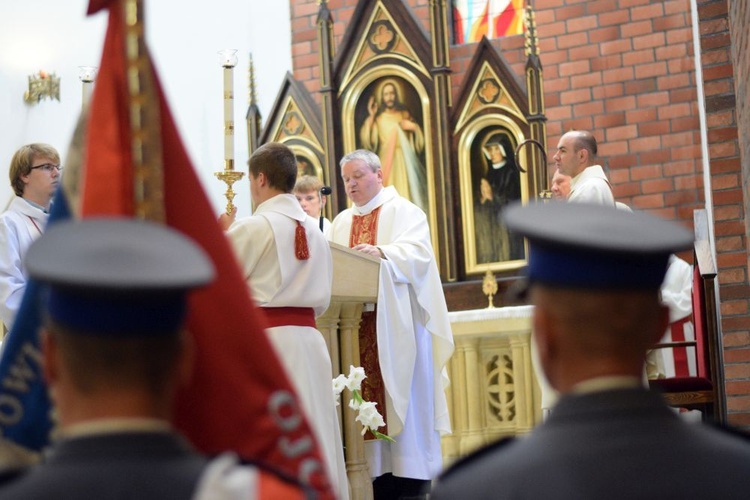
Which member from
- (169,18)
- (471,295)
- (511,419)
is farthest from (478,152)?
(169,18)

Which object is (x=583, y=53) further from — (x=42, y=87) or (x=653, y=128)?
(x=42, y=87)

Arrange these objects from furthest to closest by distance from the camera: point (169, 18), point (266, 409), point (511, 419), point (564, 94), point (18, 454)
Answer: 1. point (169, 18)
2. point (564, 94)
3. point (511, 419)
4. point (18, 454)
5. point (266, 409)

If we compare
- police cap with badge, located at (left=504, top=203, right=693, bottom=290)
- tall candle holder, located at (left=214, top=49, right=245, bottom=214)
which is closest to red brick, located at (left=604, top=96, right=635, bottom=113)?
tall candle holder, located at (left=214, top=49, right=245, bottom=214)

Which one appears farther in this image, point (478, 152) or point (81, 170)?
point (478, 152)

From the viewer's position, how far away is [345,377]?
20.1 ft

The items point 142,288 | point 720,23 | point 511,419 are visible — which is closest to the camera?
point 142,288

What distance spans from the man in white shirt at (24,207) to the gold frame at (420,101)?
4.54m

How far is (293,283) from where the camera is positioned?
5117 millimetres

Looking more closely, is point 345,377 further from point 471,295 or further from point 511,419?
point 471,295

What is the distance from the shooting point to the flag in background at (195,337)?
180 cm

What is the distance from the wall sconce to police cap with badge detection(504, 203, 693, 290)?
25.3ft

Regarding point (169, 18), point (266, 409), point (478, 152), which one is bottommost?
point (266, 409)

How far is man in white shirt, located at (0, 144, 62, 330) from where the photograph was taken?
5059 mm

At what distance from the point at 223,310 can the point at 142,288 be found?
0.50 m
